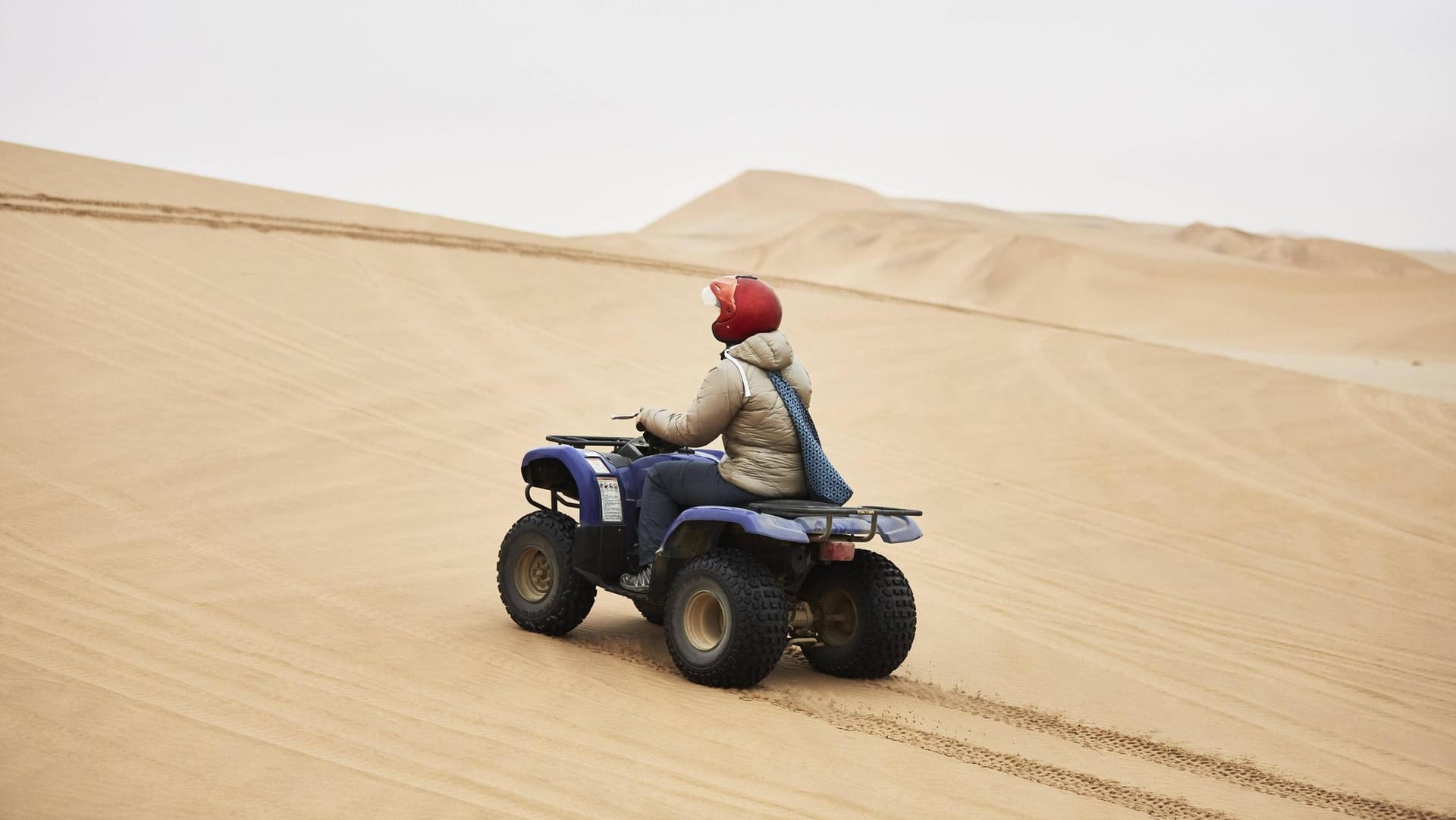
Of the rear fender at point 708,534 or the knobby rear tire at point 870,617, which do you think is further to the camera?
the knobby rear tire at point 870,617

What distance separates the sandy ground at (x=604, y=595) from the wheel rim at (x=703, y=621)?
0.69ft

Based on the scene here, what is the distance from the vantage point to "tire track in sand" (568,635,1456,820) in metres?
5.42

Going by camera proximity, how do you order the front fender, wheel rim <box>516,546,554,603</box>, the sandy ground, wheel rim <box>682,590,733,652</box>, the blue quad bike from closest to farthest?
the sandy ground → the blue quad bike → wheel rim <box>682,590,733,652</box> → the front fender → wheel rim <box>516,546,554,603</box>

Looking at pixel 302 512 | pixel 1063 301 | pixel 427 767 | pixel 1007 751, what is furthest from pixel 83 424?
pixel 1063 301

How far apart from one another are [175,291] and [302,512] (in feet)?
23.9

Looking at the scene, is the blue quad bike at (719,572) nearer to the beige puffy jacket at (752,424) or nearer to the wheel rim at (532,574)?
the wheel rim at (532,574)

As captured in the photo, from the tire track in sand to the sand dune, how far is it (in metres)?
20.8

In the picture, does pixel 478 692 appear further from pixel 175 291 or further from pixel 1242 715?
pixel 175 291

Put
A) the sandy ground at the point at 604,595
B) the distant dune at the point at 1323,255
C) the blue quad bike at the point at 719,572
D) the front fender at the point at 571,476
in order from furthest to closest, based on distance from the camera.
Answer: the distant dune at the point at 1323,255
the front fender at the point at 571,476
the blue quad bike at the point at 719,572
the sandy ground at the point at 604,595

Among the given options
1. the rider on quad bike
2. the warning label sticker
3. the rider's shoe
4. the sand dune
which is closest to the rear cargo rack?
the rider on quad bike

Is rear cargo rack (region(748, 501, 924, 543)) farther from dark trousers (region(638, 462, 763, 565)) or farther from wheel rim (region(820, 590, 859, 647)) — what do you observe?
wheel rim (region(820, 590, 859, 647))

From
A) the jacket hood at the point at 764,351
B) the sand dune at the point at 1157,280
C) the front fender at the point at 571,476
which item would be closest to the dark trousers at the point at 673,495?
the front fender at the point at 571,476

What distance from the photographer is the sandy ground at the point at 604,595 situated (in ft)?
17.0

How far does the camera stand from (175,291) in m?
16.0
